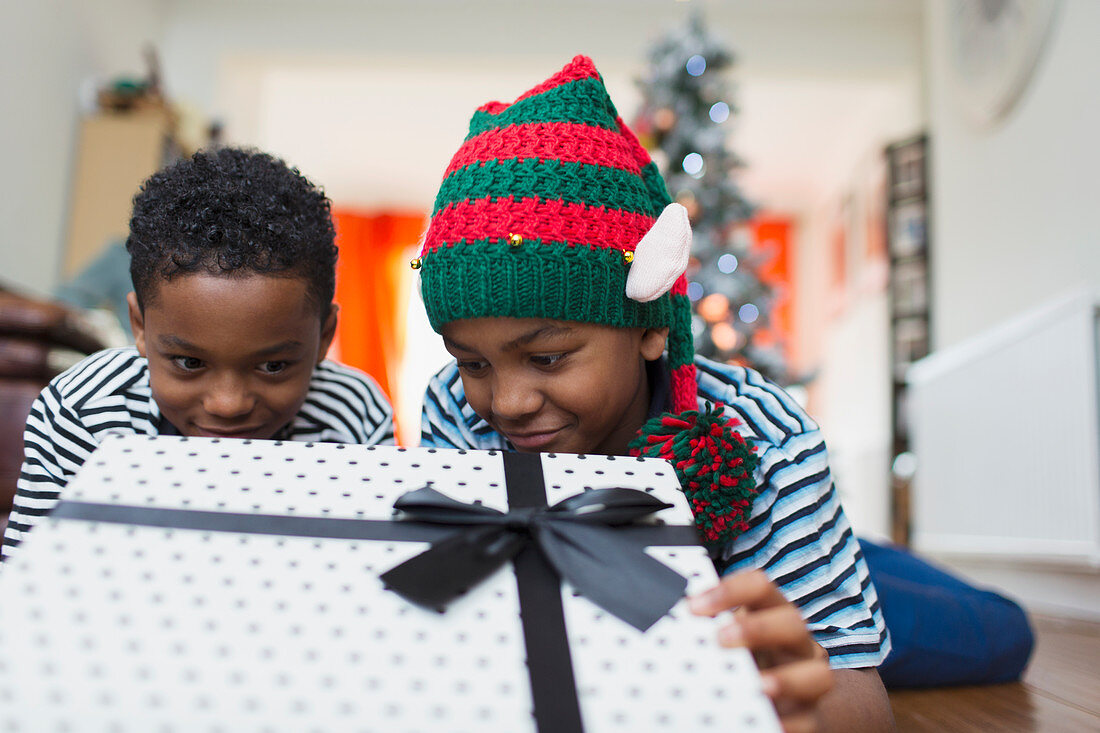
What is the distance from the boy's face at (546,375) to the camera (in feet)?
3.01

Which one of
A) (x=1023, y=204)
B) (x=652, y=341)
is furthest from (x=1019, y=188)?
(x=652, y=341)

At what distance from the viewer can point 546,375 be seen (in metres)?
0.93

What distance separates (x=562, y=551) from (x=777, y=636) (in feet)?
0.55

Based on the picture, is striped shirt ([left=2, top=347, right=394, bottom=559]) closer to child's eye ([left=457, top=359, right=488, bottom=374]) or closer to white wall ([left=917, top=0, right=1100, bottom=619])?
child's eye ([left=457, top=359, right=488, bottom=374])

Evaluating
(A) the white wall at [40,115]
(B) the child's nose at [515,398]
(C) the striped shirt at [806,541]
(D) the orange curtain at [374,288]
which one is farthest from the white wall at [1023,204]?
(D) the orange curtain at [374,288]

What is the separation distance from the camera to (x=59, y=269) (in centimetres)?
370

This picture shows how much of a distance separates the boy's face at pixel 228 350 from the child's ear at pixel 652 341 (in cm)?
43

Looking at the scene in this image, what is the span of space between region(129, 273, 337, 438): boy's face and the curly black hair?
2cm

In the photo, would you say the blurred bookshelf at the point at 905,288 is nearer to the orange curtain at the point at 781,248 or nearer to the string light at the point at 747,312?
the string light at the point at 747,312

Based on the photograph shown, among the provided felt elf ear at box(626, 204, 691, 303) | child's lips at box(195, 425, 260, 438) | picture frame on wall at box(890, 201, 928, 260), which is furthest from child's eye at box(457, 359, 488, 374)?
picture frame on wall at box(890, 201, 928, 260)

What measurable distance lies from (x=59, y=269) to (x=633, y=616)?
3.88m

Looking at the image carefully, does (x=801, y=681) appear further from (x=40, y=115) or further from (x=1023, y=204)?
(x=40, y=115)

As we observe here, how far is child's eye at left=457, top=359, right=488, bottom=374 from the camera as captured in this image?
0.97 m

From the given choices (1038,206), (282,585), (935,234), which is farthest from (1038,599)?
(282,585)
